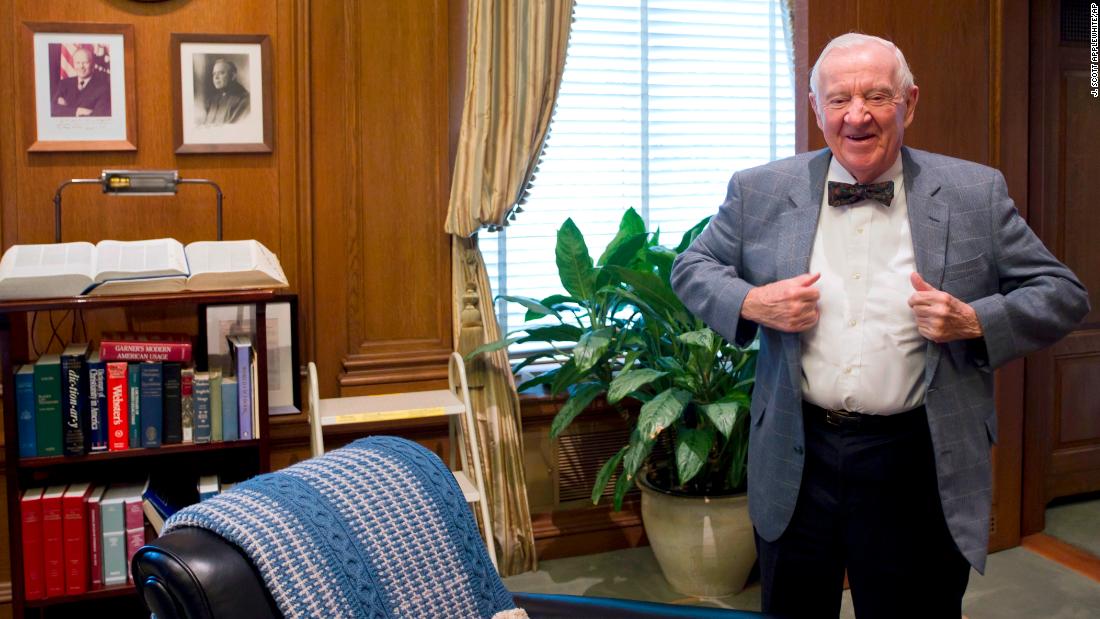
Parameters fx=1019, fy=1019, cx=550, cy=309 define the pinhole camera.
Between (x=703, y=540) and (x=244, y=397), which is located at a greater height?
(x=244, y=397)

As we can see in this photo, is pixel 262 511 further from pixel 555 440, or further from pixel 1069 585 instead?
pixel 1069 585

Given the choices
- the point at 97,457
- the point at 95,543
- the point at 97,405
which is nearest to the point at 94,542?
the point at 95,543

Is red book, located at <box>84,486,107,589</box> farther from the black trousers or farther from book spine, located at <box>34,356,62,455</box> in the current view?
the black trousers

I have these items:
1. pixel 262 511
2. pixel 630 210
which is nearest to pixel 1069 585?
pixel 630 210

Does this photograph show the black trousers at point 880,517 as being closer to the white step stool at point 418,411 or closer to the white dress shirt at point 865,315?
the white dress shirt at point 865,315

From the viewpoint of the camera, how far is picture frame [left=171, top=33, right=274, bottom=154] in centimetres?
303

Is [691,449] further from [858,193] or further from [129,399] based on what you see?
[129,399]

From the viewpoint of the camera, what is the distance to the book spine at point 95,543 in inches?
105

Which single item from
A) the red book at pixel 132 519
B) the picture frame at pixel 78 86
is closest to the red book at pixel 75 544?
the red book at pixel 132 519

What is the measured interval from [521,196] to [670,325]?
676mm

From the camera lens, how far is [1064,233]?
13.5 feet

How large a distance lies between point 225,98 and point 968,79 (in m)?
2.39

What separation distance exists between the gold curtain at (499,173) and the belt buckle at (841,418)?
60.2 inches

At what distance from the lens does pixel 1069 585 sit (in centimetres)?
338
